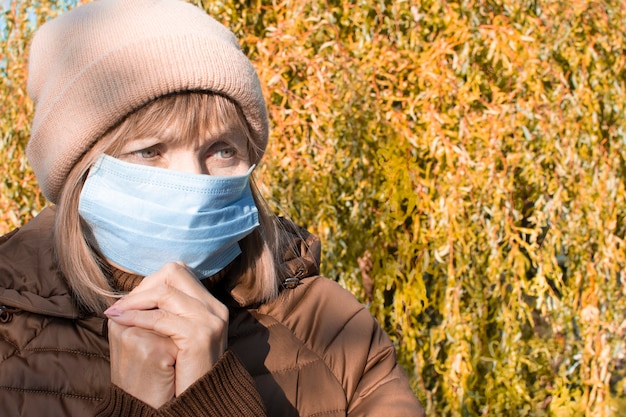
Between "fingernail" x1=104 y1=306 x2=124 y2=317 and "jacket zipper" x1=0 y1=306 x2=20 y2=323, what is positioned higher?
"fingernail" x1=104 y1=306 x2=124 y2=317

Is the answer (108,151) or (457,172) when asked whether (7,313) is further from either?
(457,172)

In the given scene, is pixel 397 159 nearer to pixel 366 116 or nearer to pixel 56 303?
pixel 366 116

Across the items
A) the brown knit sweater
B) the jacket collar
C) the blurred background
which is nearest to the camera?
the brown knit sweater

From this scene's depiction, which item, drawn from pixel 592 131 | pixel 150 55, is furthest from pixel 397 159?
pixel 150 55

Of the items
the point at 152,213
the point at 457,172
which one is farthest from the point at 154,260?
the point at 457,172

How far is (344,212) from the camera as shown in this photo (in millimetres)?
2783

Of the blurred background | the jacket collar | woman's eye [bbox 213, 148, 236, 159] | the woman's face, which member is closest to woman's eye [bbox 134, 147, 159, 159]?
the woman's face

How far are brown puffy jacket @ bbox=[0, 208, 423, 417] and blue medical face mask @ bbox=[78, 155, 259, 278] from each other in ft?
0.40

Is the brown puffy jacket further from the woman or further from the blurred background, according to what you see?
the blurred background

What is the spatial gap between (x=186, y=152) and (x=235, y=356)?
0.39 meters

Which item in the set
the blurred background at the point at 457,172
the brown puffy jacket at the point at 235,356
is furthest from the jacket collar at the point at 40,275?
the blurred background at the point at 457,172

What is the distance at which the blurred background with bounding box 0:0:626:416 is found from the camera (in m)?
2.71

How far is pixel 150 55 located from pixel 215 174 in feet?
0.84

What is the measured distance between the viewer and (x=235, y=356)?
1291 mm
